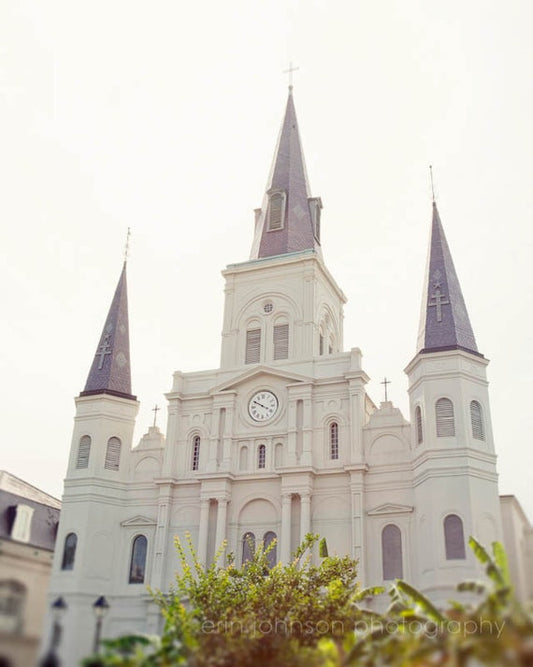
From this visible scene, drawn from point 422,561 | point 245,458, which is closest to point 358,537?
point 422,561

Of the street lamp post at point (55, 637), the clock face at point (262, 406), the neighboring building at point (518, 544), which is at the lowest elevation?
the street lamp post at point (55, 637)

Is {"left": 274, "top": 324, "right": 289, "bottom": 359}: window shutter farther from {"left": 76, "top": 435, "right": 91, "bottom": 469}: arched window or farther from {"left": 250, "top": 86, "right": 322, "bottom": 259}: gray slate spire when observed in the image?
{"left": 76, "top": 435, "right": 91, "bottom": 469}: arched window

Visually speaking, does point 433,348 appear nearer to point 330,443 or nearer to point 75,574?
point 330,443

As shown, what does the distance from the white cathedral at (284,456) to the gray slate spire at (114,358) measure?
0.08m

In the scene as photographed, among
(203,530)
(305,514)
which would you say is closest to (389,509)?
(305,514)

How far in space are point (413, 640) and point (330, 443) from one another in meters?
20.8

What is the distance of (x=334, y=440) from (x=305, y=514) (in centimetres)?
386

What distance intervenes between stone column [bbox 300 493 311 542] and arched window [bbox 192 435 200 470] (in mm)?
6145

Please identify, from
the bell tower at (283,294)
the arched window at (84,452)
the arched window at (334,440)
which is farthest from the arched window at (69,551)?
the arched window at (334,440)

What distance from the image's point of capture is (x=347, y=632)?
20.8 metres

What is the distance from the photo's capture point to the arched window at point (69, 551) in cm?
3400

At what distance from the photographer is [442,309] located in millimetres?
34250

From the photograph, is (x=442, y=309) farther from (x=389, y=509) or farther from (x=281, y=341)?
(x=389, y=509)

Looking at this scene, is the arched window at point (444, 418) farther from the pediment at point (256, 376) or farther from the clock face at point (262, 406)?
the clock face at point (262, 406)
